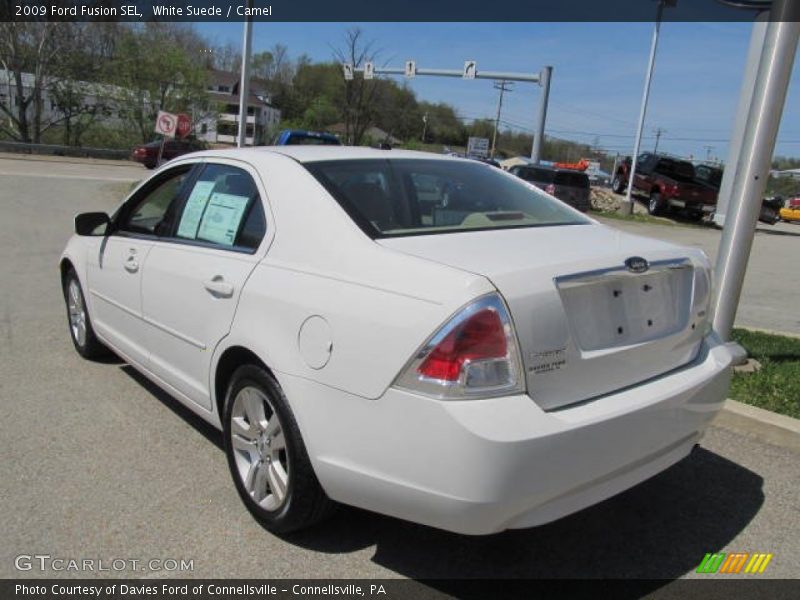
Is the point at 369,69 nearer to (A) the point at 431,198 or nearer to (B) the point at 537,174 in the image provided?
(B) the point at 537,174

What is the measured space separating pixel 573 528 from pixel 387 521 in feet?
2.79

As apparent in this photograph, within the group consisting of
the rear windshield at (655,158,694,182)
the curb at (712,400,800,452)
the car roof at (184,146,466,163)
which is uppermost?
the rear windshield at (655,158,694,182)

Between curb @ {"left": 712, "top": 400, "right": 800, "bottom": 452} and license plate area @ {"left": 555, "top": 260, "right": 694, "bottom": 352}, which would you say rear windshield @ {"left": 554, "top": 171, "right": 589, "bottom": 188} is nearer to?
curb @ {"left": 712, "top": 400, "right": 800, "bottom": 452}

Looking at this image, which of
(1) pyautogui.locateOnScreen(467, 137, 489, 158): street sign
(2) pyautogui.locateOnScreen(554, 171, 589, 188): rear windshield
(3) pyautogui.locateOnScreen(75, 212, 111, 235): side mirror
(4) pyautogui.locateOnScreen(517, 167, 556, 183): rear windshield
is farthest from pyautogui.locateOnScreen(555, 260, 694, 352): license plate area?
(1) pyautogui.locateOnScreen(467, 137, 489, 158): street sign

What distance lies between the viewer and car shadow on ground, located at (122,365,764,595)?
2711 mm

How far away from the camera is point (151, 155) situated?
36.1 metres

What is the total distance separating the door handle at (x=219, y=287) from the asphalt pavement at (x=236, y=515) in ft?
3.18

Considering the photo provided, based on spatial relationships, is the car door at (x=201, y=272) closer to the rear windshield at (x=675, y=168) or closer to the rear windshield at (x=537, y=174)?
the rear windshield at (x=537, y=174)

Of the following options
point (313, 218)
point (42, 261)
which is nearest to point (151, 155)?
point (42, 261)

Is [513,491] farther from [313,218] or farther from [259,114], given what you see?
[259,114]

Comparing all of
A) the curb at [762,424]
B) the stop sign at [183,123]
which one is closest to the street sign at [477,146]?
the stop sign at [183,123]

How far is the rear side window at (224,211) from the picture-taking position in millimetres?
3148

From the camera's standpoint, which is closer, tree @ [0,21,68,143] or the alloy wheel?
the alloy wheel

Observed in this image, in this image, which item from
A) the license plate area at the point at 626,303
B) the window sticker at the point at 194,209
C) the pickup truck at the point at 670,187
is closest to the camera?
the license plate area at the point at 626,303
